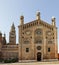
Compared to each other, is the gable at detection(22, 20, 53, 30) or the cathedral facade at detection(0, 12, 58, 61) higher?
the gable at detection(22, 20, 53, 30)

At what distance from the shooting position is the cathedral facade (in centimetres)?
4391

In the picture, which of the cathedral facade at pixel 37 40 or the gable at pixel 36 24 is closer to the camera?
the cathedral facade at pixel 37 40

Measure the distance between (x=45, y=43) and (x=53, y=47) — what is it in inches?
78.7

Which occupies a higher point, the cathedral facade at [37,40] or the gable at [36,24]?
the gable at [36,24]

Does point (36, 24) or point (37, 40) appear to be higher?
point (36, 24)

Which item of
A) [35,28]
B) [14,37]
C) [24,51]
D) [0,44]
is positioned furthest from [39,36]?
[14,37]

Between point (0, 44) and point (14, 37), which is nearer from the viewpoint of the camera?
point (0, 44)

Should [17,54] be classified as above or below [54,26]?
below

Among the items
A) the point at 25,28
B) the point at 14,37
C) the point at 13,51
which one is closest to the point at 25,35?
the point at 25,28

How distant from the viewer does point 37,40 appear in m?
44.7

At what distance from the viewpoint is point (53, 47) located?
44.1 metres

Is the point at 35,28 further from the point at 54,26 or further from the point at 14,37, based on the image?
the point at 14,37

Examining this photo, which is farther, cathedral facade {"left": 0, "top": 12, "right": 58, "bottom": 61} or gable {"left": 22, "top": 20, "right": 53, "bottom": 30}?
gable {"left": 22, "top": 20, "right": 53, "bottom": 30}

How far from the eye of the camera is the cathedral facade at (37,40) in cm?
4391
